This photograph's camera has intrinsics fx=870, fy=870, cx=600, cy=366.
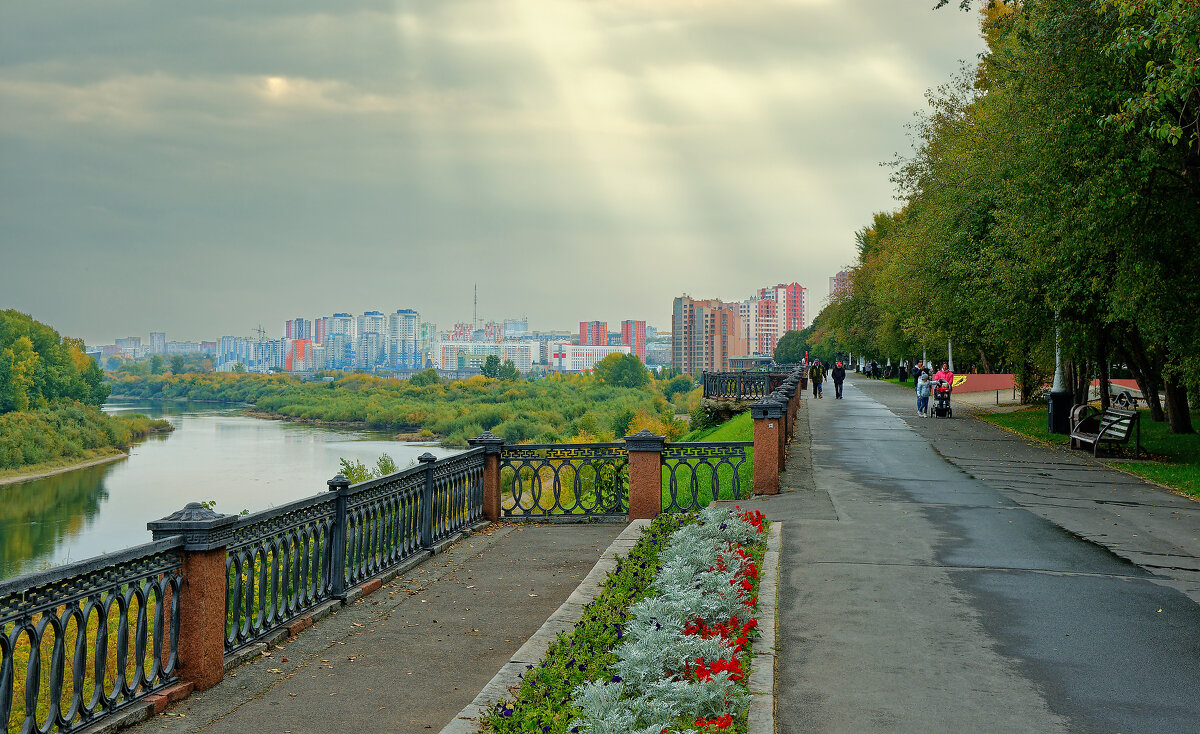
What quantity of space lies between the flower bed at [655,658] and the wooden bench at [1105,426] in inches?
513

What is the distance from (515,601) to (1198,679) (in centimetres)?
514

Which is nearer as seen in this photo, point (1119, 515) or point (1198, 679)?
point (1198, 679)

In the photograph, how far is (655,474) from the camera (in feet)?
38.5

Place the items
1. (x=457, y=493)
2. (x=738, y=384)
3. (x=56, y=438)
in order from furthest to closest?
(x=56, y=438)
(x=738, y=384)
(x=457, y=493)

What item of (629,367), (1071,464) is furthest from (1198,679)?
(629,367)

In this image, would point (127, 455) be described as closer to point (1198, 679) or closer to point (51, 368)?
point (51, 368)

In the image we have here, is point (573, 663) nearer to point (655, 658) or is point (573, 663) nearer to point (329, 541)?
point (655, 658)

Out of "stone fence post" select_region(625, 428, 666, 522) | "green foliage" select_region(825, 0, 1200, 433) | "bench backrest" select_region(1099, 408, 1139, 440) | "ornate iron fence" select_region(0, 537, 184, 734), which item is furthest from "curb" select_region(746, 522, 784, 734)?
"bench backrest" select_region(1099, 408, 1139, 440)

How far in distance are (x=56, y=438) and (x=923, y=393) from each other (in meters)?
75.6

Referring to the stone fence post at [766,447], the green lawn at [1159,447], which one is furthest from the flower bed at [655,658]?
the green lawn at [1159,447]

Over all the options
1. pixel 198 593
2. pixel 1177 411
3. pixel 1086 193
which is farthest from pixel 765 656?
pixel 1177 411

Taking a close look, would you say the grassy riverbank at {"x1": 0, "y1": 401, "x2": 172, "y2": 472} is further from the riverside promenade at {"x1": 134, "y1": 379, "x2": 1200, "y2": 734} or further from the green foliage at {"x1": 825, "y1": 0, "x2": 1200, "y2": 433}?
the riverside promenade at {"x1": 134, "y1": 379, "x2": 1200, "y2": 734}

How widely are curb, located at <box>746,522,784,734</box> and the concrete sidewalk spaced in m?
1.79

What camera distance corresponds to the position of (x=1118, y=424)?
56.1 feet
